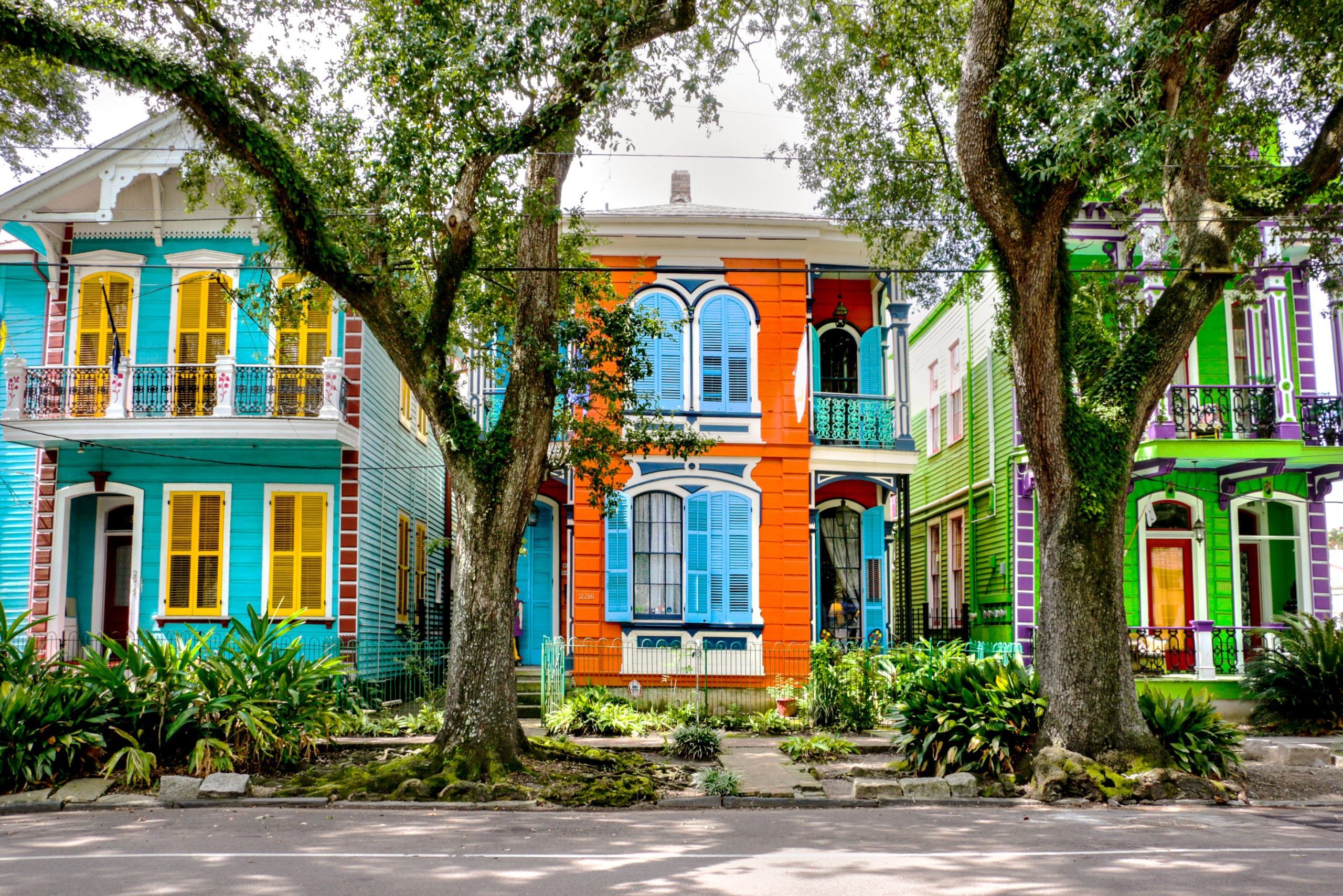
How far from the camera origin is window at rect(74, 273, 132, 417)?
1847 cm

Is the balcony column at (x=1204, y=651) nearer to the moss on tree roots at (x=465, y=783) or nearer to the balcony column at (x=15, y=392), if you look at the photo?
the moss on tree roots at (x=465, y=783)

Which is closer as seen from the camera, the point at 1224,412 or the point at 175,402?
the point at 175,402

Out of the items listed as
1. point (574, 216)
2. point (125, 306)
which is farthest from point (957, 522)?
point (125, 306)

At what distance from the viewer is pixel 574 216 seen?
46.8 ft

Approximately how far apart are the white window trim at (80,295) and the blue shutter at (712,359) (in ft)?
30.9

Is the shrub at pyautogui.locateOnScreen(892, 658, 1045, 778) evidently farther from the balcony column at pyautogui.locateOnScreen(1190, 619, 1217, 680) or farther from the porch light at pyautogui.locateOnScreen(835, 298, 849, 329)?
the porch light at pyautogui.locateOnScreen(835, 298, 849, 329)

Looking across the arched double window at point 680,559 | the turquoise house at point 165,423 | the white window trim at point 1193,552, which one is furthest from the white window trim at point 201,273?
the white window trim at point 1193,552

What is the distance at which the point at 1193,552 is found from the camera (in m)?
19.3

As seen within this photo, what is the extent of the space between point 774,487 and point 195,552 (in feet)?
31.5

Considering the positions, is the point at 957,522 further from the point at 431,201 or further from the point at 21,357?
the point at 21,357

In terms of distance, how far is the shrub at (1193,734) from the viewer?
38.6ft

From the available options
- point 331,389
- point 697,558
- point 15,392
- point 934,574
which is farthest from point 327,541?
point 934,574

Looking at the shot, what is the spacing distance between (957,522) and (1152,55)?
13582mm

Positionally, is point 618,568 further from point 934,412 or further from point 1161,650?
point 934,412
